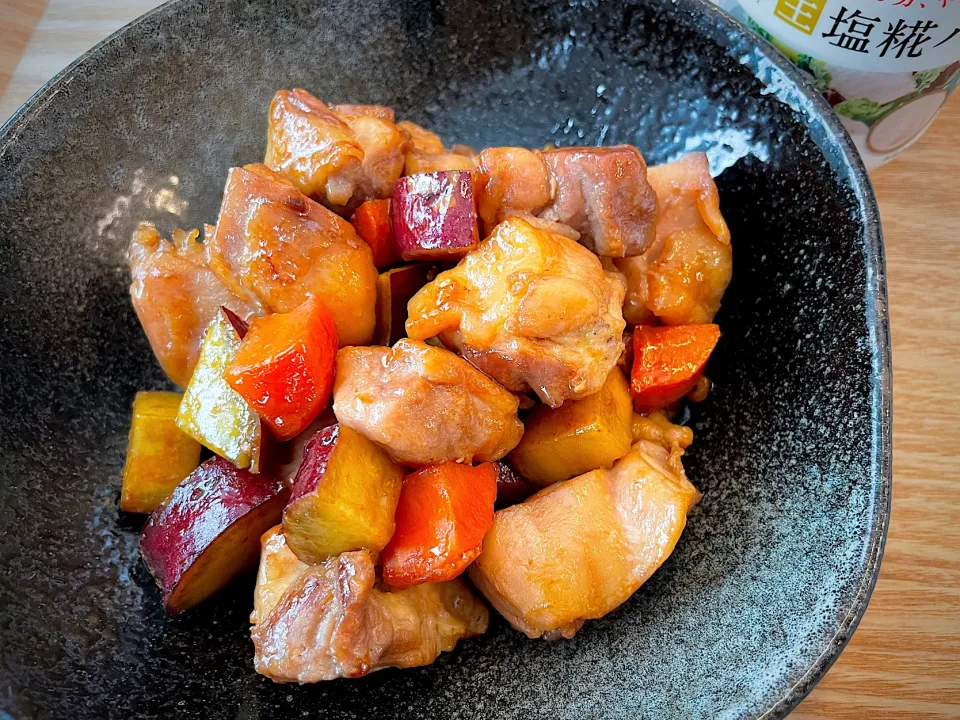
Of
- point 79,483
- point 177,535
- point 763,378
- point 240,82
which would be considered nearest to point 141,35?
point 240,82

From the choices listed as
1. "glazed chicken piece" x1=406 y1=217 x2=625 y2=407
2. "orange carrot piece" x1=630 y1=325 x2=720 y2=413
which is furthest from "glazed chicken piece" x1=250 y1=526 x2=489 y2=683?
"orange carrot piece" x1=630 y1=325 x2=720 y2=413

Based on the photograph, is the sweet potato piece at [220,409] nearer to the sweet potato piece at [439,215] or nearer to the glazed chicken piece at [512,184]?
the sweet potato piece at [439,215]

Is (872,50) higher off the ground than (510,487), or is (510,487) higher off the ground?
(872,50)

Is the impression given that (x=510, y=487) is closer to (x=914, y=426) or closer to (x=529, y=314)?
(x=529, y=314)

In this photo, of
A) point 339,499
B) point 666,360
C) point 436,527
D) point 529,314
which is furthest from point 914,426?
point 339,499

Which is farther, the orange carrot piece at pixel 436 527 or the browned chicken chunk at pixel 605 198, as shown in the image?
the browned chicken chunk at pixel 605 198

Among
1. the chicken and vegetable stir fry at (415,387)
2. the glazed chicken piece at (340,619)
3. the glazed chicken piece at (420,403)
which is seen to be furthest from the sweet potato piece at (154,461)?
the glazed chicken piece at (420,403)
